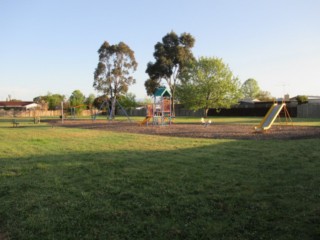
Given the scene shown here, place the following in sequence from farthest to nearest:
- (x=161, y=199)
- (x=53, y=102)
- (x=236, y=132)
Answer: (x=53, y=102), (x=236, y=132), (x=161, y=199)

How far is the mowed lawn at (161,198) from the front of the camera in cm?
353

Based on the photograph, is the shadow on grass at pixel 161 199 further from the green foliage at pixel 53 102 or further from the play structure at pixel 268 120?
the green foliage at pixel 53 102

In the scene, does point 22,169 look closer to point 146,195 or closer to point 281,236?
point 146,195

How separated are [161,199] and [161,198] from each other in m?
0.05

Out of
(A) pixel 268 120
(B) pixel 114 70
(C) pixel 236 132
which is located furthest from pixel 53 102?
(C) pixel 236 132

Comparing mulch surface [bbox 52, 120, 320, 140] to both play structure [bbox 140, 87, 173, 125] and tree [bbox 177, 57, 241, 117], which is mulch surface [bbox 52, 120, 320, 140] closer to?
play structure [bbox 140, 87, 173, 125]

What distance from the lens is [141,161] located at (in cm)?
761

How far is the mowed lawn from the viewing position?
3529mm

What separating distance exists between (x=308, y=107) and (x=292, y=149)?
36544 mm

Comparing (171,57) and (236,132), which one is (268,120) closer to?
(236,132)

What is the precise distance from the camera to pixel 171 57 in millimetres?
52469

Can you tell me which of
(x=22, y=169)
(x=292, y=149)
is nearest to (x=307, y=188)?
(x=292, y=149)

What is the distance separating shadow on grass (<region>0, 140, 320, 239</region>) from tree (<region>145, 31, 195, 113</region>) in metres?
45.4

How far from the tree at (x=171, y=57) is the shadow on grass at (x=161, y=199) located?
4539cm
